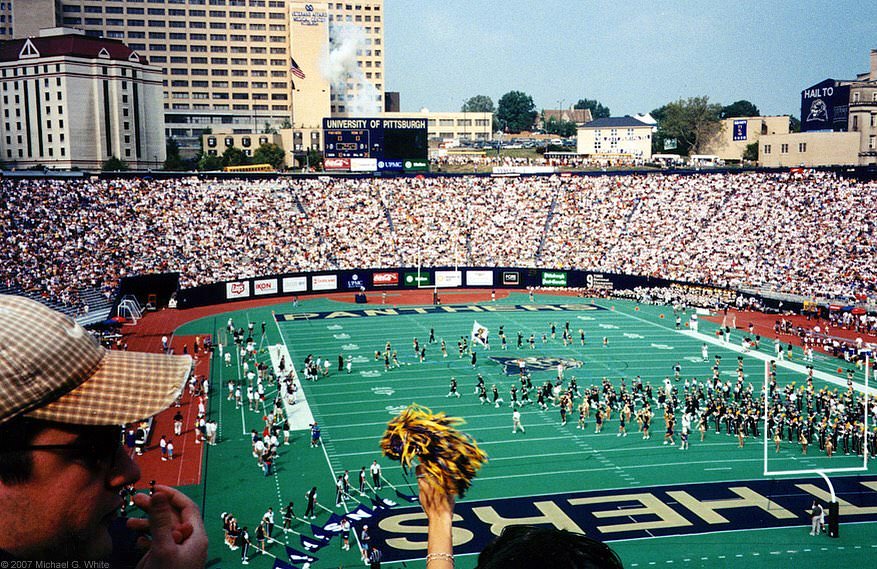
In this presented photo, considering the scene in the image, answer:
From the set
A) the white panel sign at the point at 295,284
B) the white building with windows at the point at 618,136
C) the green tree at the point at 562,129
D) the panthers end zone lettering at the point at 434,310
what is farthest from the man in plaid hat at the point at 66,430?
the green tree at the point at 562,129

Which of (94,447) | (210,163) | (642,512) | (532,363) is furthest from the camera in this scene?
(210,163)

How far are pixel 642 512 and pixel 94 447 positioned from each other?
21371mm

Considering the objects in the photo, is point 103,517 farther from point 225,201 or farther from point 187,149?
point 187,149

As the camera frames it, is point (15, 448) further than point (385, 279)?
No

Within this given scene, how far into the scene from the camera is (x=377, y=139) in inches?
2832

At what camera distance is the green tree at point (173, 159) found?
9388cm

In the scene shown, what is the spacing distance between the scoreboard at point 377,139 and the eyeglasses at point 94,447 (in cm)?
7074

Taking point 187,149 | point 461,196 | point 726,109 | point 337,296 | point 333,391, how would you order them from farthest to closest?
point 726,109
point 187,149
point 461,196
point 337,296
point 333,391

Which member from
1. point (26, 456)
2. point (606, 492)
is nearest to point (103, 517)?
point (26, 456)

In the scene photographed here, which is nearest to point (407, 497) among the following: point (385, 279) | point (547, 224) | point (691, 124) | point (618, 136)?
point (385, 279)

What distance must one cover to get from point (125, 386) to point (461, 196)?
71.3 m

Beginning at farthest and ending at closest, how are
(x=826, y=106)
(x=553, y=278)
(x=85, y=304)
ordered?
1. (x=826, y=106)
2. (x=553, y=278)
3. (x=85, y=304)

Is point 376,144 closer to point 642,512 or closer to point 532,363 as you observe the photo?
point 532,363

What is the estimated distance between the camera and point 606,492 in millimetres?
23172
